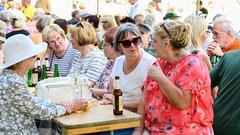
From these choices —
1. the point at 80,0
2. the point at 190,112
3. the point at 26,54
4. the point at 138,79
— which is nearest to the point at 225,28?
the point at 138,79

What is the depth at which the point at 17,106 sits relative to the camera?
2.67 meters

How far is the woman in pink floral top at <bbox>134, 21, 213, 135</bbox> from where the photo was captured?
266cm

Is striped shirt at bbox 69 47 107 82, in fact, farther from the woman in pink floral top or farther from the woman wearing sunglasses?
the woman in pink floral top

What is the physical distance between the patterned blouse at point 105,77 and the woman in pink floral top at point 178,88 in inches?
44.4

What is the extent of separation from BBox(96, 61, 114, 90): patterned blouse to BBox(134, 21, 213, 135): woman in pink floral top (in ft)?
3.70

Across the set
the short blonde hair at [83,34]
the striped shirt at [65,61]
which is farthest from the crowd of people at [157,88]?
the striped shirt at [65,61]

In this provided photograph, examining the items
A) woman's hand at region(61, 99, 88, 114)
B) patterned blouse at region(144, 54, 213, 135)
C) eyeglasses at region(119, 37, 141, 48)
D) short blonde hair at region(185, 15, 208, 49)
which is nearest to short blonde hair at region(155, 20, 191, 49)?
patterned blouse at region(144, 54, 213, 135)

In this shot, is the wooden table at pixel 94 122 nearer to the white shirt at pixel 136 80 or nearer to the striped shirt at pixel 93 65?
the white shirt at pixel 136 80

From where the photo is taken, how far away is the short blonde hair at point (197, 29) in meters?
3.84

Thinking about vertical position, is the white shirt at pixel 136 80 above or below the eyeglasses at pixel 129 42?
below

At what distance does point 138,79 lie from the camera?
3256mm

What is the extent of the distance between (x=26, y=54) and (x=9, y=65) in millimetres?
145

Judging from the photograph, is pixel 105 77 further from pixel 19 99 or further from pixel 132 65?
pixel 19 99

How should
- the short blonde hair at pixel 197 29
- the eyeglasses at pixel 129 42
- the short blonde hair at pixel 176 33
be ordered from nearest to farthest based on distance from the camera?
the short blonde hair at pixel 176 33, the eyeglasses at pixel 129 42, the short blonde hair at pixel 197 29
